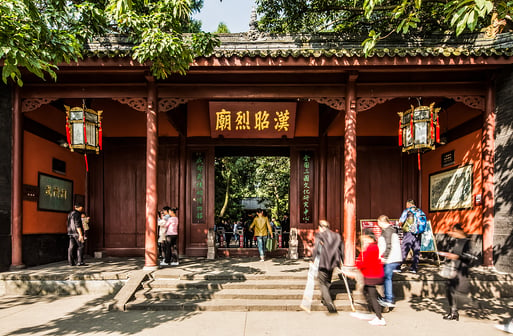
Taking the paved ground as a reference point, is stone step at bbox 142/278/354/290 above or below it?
above

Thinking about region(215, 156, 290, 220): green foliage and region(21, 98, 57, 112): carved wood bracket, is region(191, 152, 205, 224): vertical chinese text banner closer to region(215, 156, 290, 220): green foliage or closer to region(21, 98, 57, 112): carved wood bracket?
region(21, 98, 57, 112): carved wood bracket

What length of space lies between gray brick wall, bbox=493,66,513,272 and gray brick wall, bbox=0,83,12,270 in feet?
30.8

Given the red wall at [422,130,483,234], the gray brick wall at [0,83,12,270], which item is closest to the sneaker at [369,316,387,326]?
the red wall at [422,130,483,234]

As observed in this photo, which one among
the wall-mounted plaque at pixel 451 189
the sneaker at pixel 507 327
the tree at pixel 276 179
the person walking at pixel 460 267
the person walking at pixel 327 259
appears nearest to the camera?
the sneaker at pixel 507 327

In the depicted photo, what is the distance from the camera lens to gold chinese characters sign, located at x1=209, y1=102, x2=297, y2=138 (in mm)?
8531

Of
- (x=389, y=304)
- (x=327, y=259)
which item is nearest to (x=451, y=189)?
(x=389, y=304)

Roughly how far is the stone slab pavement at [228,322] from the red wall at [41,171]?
2.32 metres

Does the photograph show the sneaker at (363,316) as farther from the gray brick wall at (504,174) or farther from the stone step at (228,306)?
the gray brick wall at (504,174)

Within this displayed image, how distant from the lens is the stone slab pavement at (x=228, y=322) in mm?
4918

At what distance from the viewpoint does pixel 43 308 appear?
5996mm

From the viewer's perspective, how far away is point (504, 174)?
6961mm

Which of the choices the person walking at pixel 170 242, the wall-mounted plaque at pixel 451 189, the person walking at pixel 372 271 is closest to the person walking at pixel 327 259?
the person walking at pixel 372 271

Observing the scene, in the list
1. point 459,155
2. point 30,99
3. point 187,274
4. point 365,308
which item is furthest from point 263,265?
point 30,99

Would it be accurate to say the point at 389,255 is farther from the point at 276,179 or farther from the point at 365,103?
the point at 276,179
